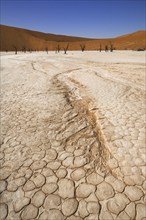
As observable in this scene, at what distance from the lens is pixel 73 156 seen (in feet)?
10.2

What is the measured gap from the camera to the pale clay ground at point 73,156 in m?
2.28

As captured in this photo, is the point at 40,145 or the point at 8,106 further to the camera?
the point at 8,106

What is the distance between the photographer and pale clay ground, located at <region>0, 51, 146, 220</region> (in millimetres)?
2277

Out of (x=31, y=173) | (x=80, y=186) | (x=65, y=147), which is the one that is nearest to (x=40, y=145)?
(x=65, y=147)

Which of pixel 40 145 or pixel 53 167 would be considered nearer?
pixel 53 167

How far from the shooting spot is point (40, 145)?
3.43 meters

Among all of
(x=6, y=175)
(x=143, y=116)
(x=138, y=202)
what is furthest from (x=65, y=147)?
(x=143, y=116)

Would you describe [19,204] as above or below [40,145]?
below

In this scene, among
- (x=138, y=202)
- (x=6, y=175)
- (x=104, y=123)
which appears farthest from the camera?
(x=104, y=123)

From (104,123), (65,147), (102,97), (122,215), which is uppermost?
(102,97)

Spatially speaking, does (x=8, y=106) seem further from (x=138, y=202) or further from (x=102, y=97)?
(x=138, y=202)

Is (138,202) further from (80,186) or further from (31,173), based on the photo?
(31,173)

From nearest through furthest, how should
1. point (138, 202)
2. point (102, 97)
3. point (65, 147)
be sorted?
1. point (138, 202)
2. point (65, 147)
3. point (102, 97)

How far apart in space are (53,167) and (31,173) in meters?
0.35
